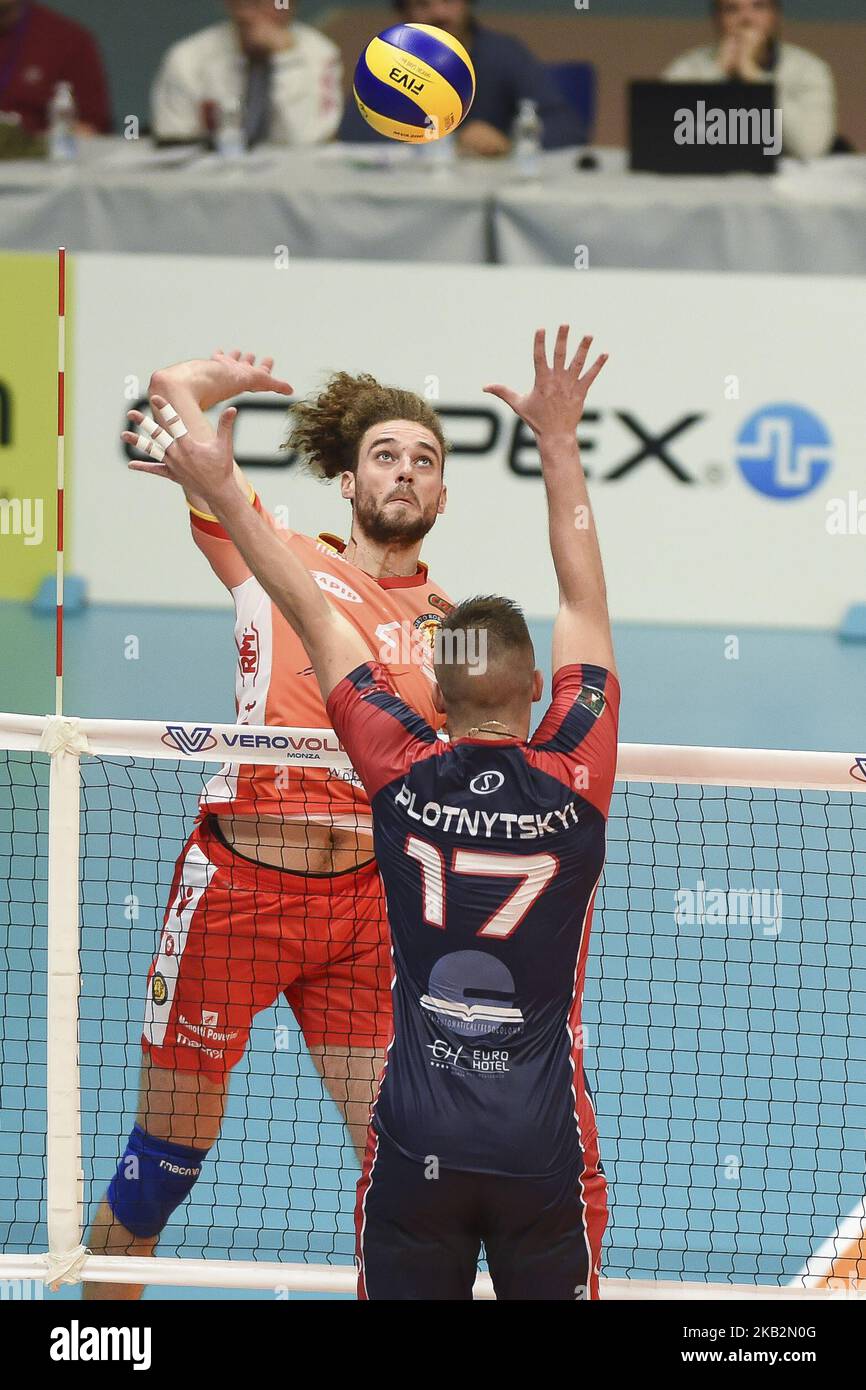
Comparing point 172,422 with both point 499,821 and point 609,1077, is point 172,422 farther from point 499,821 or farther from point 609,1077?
point 609,1077

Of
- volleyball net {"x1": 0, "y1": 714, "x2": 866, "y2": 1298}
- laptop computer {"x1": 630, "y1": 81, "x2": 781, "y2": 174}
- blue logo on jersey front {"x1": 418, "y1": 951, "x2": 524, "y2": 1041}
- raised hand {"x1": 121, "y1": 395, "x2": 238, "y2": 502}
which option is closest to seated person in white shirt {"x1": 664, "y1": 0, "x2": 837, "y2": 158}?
laptop computer {"x1": 630, "y1": 81, "x2": 781, "y2": 174}

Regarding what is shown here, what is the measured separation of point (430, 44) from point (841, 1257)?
5.05 metres

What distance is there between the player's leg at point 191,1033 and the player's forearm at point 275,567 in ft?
3.45

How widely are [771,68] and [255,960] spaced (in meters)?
10.3

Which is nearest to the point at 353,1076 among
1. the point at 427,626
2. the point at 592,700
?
the point at 427,626

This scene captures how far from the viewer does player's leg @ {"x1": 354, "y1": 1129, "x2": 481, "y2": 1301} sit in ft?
11.1

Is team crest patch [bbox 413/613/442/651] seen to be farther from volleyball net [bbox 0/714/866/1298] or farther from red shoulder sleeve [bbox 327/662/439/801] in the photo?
red shoulder sleeve [bbox 327/662/439/801]

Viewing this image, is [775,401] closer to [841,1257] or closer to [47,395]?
[47,395]

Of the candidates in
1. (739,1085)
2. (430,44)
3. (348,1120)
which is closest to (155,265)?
(430,44)

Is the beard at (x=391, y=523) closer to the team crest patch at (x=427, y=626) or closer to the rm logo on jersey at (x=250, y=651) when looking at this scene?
the team crest patch at (x=427, y=626)

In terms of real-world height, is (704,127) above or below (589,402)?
above

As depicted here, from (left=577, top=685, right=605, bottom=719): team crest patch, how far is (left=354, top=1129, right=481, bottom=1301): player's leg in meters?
0.94

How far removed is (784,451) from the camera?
12.0 m

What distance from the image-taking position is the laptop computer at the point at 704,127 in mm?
12086
